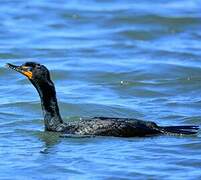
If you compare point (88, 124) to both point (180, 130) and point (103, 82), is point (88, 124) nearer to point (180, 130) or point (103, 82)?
point (180, 130)

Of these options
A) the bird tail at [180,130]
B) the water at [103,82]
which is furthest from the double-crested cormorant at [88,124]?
the water at [103,82]

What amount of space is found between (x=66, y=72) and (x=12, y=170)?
313 inches

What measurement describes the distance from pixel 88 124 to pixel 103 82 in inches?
212

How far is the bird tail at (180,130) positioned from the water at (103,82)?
100mm

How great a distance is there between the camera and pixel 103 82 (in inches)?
837

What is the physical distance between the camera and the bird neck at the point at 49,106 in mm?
16281

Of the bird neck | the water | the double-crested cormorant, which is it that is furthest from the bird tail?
the bird neck

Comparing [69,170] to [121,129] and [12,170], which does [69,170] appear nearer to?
[12,170]

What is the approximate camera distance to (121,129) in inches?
619

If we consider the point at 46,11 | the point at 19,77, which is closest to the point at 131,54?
the point at 19,77

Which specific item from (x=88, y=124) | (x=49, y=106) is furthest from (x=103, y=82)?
(x=88, y=124)

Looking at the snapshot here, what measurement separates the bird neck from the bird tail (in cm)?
156

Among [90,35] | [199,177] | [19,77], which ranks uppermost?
[90,35]

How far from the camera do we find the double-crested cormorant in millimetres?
15789
